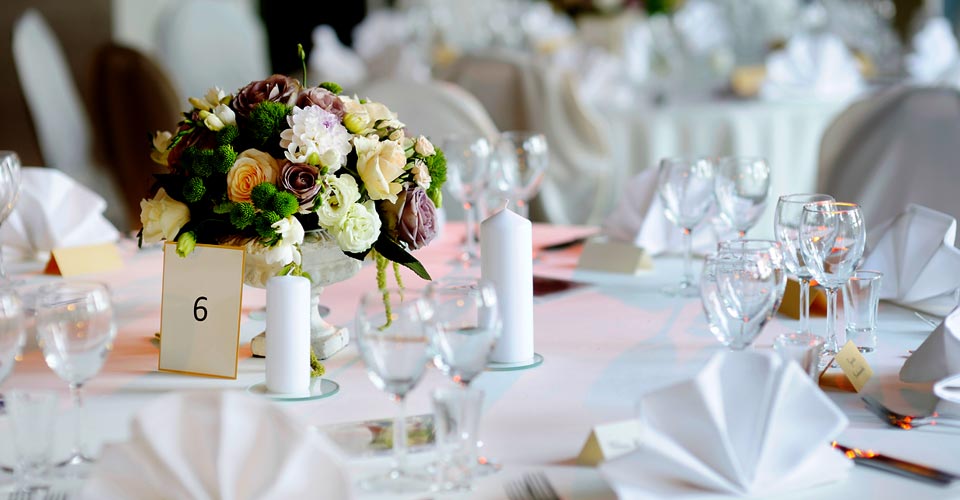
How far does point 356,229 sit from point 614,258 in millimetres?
777

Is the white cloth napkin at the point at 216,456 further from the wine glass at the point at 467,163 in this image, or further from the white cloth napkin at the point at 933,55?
the white cloth napkin at the point at 933,55

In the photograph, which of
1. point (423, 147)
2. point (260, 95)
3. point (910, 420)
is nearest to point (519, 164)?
point (423, 147)

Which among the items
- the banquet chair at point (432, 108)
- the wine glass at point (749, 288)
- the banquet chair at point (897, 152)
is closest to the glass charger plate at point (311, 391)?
the wine glass at point (749, 288)

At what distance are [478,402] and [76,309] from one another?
41 centimetres

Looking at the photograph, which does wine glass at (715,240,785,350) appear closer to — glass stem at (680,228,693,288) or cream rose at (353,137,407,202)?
cream rose at (353,137,407,202)

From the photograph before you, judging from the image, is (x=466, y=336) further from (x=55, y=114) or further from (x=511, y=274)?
(x=55, y=114)

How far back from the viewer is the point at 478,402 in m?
1.02

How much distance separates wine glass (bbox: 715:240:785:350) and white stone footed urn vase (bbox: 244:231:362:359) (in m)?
0.47

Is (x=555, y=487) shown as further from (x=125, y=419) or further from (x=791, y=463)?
(x=125, y=419)

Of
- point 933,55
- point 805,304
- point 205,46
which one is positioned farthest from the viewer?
point 205,46

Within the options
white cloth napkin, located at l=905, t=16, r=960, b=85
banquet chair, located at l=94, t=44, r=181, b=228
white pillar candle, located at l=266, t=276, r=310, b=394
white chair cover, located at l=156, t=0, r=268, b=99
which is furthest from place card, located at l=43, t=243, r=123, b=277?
white cloth napkin, located at l=905, t=16, r=960, b=85

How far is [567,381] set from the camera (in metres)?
1.36

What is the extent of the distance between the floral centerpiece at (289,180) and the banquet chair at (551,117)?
7.76 feet

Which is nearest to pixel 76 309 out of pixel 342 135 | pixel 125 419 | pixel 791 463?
pixel 125 419
